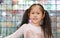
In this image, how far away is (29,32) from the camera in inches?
40.7

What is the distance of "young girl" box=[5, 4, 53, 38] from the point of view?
1031 millimetres

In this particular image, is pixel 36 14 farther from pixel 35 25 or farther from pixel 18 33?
pixel 18 33

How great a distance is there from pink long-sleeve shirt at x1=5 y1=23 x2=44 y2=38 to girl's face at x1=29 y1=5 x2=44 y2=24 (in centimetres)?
5

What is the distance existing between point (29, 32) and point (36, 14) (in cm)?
14

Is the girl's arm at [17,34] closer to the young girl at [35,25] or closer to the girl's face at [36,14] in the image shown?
the young girl at [35,25]

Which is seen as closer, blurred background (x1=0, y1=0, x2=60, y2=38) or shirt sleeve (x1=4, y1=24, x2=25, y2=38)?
shirt sleeve (x1=4, y1=24, x2=25, y2=38)

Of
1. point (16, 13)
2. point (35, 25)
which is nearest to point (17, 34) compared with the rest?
point (35, 25)

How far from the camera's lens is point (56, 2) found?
131 centimetres

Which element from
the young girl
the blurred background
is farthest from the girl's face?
the blurred background

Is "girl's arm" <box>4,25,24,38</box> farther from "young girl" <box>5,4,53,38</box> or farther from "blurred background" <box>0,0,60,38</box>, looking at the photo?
"blurred background" <box>0,0,60,38</box>

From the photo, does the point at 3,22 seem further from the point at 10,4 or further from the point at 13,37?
the point at 13,37

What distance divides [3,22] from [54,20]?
461 mm

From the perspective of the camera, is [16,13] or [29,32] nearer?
[29,32]

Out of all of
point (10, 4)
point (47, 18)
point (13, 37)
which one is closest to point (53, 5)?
point (47, 18)
